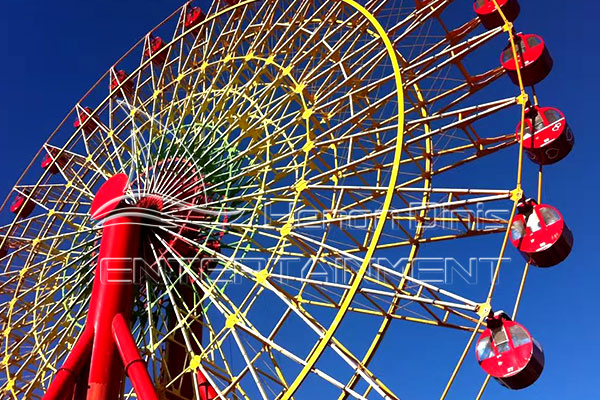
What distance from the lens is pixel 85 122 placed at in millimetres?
22625

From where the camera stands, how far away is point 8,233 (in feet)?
75.8

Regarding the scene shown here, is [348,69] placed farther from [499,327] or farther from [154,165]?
[499,327]

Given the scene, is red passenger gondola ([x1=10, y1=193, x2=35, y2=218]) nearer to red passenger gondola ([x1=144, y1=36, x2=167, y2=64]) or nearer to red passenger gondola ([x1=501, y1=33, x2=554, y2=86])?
red passenger gondola ([x1=144, y1=36, x2=167, y2=64])

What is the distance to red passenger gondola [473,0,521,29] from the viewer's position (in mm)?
15797

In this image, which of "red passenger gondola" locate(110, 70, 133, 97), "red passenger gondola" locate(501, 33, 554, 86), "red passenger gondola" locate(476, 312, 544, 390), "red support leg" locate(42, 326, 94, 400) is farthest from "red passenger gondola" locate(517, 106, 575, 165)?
"red passenger gondola" locate(110, 70, 133, 97)

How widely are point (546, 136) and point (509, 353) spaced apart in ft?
16.1

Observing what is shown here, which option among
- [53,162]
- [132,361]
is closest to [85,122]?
[53,162]

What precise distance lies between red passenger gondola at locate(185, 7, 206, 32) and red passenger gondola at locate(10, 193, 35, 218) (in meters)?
8.39

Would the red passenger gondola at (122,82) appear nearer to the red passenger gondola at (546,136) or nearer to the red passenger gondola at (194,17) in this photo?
the red passenger gondola at (194,17)

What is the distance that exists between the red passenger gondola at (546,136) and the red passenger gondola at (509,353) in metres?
3.90

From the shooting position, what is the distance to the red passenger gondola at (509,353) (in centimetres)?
1155

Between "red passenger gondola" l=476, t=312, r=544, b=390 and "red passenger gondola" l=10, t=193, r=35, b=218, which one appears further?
"red passenger gondola" l=10, t=193, r=35, b=218

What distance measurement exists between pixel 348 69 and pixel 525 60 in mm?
4311

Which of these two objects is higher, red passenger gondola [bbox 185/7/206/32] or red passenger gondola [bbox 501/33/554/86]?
red passenger gondola [bbox 185/7/206/32]
